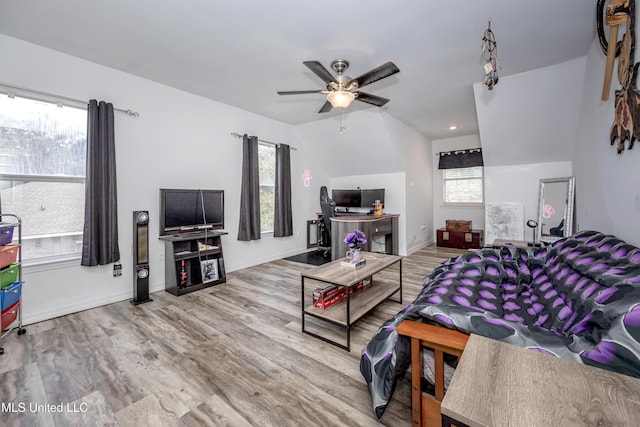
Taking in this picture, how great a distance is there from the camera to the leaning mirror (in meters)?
3.46

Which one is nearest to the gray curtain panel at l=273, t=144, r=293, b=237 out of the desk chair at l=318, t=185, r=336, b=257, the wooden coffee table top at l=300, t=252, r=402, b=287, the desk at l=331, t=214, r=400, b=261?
the desk chair at l=318, t=185, r=336, b=257

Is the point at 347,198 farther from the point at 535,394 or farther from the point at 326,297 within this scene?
the point at 535,394

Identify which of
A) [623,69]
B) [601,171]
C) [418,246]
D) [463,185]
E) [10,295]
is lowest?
[418,246]

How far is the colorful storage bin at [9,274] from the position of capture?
2.09 m

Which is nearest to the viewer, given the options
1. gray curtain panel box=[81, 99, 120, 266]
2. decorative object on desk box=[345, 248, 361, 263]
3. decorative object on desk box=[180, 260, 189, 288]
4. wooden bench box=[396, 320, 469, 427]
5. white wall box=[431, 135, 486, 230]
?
wooden bench box=[396, 320, 469, 427]

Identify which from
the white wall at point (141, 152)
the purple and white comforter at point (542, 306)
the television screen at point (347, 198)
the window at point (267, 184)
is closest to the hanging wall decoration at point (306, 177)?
the television screen at point (347, 198)

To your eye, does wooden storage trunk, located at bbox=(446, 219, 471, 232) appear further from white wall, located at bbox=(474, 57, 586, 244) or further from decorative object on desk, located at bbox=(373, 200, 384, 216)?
decorative object on desk, located at bbox=(373, 200, 384, 216)

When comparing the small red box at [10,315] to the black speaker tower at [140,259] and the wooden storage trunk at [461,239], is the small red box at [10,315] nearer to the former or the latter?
the black speaker tower at [140,259]

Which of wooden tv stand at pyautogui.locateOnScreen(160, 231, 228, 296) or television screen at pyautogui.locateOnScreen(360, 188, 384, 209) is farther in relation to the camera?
television screen at pyautogui.locateOnScreen(360, 188, 384, 209)

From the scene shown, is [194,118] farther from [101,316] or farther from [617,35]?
[617,35]

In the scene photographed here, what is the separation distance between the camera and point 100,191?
2807mm

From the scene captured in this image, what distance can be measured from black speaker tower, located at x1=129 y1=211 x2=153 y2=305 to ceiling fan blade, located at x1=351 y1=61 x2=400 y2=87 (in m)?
2.82

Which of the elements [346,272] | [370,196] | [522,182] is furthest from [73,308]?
[522,182]

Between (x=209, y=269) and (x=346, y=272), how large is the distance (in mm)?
2160
